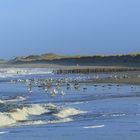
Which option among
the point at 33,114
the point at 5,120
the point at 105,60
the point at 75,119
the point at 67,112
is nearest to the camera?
the point at 5,120

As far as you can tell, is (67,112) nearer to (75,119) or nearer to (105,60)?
(75,119)

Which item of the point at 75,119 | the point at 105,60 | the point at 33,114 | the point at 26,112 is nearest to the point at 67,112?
the point at 33,114

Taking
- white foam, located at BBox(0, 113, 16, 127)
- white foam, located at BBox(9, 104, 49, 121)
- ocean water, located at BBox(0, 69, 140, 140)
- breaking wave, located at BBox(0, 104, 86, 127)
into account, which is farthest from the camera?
white foam, located at BBox(9, 104, 49, 121)

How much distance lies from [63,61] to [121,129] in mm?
122029

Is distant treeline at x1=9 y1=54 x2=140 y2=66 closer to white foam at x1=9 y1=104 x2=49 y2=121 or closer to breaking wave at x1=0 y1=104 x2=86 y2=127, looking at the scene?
white foam at x1=9 y1=104 x2=49 y2=121

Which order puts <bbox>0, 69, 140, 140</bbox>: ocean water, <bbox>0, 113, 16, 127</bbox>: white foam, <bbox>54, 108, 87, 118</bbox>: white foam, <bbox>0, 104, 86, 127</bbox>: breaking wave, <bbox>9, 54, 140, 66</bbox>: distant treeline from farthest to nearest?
<bbox>9, 54, 140, 66</bbox>: distant treeline → <bbox>54, 108, 87, 118</bbox>: white foam → <bbox>0, 104, 86, 127</bbox>: breaking wave → <bbox>0, 113, 16, 127</bbox>: white foam → <bbox>0, 69, 140, 140</bbox>: ocean water

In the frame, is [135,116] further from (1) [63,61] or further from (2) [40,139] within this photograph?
(1) [63,61]

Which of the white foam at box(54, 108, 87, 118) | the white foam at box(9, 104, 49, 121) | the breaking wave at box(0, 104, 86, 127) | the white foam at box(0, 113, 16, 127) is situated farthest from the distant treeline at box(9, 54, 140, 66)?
the white foam at box(0, 113, 16, 127)

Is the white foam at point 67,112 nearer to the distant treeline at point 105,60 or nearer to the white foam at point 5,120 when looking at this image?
the white foam at point 5,120

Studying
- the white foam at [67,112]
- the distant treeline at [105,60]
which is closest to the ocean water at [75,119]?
the white foam at [67,112]

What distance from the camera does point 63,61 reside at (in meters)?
146

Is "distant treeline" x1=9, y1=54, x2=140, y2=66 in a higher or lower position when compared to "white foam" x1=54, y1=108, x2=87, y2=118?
higher

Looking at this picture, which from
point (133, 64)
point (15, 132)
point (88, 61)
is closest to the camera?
point (15, 132)

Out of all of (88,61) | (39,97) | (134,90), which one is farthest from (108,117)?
(88,61)
